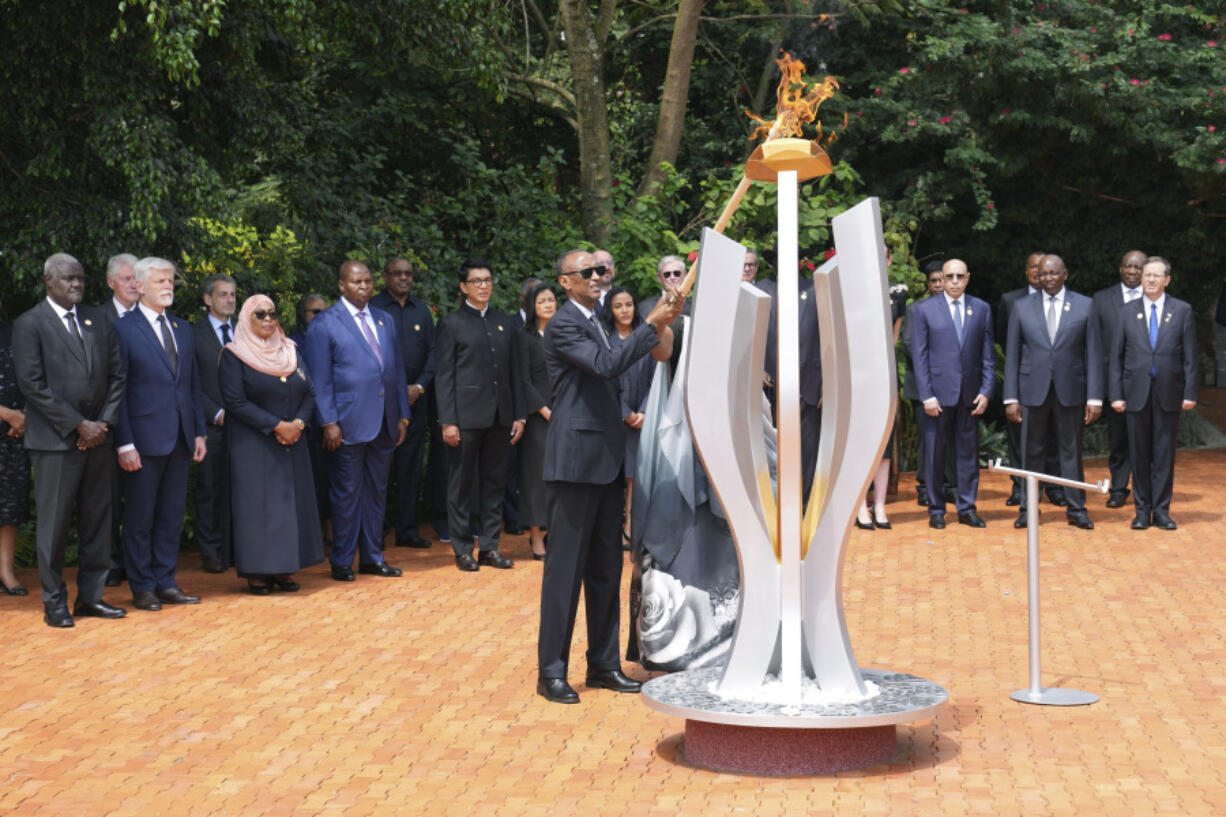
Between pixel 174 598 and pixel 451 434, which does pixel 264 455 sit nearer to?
pixel 174 598

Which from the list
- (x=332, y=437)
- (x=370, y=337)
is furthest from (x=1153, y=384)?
(x=332, y=437)

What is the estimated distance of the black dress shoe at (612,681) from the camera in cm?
725

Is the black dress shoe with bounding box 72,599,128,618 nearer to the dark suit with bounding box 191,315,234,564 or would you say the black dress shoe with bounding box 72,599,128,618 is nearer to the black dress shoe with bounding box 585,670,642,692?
the dark suit with bounding box 191,315,234,564

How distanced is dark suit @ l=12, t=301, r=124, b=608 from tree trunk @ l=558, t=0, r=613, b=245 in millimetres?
8203

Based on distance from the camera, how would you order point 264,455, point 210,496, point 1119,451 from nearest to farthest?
point 264,455 < point 210,496 < point 1119,451

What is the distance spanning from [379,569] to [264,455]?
4.14 ft

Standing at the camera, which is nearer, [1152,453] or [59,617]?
[59,617]

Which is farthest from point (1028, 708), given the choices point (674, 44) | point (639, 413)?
point (674, 44)

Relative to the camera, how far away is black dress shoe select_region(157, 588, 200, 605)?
31.2ft

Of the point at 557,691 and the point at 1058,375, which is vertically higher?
the point at 1058,375

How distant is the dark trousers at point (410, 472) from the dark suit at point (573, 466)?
4.60 m

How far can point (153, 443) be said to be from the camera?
9312mm

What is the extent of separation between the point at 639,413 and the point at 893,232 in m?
6.83

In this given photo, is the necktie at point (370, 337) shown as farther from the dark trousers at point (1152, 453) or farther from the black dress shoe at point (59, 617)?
the dark trousers at point (1152, 453)
